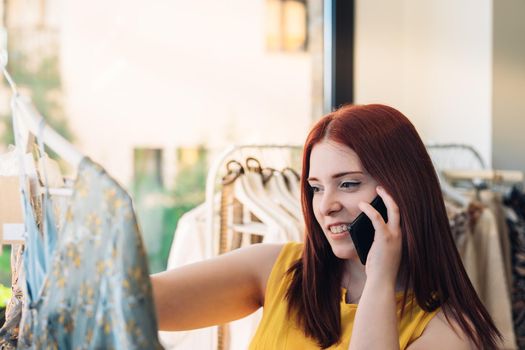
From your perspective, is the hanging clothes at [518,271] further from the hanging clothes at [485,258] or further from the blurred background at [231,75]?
the blurred background at [231,75]

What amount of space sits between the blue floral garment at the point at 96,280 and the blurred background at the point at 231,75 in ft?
3.09

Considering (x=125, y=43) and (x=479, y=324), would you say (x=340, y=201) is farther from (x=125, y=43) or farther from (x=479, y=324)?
(x=125, y=43)

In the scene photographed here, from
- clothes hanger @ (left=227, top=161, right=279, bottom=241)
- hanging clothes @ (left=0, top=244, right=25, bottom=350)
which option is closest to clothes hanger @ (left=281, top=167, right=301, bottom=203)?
clothes hanger @ (left=227, top=161, right=279, bottom=241)

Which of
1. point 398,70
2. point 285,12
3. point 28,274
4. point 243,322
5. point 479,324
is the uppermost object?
point 285,12

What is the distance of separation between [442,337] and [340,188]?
0.35m

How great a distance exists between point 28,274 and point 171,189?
1838 millimetres

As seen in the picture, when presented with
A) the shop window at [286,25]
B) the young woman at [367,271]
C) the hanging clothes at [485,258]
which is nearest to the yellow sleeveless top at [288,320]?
the young woman at [367,271]

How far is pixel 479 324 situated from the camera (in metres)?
1.40

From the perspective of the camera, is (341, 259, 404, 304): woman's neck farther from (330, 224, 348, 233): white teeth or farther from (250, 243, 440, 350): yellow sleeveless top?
(330, 224, 348, 233): white teeth

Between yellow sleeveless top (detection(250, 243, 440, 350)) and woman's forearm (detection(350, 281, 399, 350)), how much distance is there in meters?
0.14

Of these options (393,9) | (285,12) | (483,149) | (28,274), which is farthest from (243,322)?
(393,9)

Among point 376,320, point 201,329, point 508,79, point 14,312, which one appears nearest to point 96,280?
point 14,312

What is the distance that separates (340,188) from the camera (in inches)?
55.2

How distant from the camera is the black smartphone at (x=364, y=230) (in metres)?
1.35
